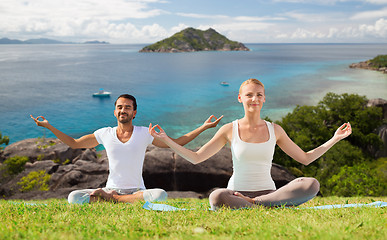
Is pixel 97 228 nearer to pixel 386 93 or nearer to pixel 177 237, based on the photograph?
pixel 177 237

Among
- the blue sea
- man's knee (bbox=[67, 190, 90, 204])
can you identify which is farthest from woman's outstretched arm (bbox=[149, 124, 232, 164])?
the blue sea

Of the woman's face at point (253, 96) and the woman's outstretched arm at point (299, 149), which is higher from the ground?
the woman's face at point (253, 96)

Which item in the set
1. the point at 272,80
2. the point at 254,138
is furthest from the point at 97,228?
the point at 272,80

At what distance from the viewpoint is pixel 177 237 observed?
360 cm

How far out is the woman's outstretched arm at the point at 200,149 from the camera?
528cm

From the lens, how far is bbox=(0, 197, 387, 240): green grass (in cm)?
360

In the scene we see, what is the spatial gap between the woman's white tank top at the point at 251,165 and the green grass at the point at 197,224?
0.47 meters

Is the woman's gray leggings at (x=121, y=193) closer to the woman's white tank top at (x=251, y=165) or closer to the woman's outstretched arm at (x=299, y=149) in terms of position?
the woman's white tank top at (x=251, y=165)

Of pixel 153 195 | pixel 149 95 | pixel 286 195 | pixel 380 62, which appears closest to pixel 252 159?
pixel 286 195

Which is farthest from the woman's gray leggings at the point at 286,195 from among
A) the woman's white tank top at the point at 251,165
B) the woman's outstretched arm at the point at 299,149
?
the woman's outstretched arm at the point at 299,149

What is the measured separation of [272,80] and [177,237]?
105 meters

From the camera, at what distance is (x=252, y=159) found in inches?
207

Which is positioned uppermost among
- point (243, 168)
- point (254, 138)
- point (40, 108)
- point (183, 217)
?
point (254, 138)

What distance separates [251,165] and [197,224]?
1.61 metres
